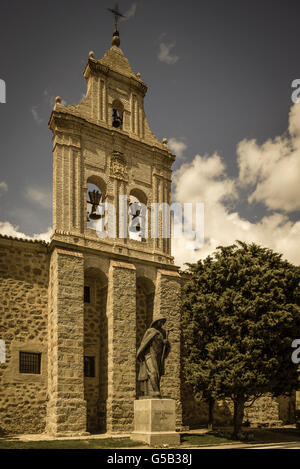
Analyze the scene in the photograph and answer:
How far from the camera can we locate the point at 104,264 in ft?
70.0

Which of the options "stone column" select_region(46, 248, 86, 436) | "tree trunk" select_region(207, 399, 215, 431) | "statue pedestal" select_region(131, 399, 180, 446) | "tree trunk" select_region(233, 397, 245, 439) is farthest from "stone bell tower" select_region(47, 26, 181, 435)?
"statue pedestal" select_region(131, 399, 180, 446)

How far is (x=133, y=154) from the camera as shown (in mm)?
23781

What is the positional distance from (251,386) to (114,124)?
45.0ft

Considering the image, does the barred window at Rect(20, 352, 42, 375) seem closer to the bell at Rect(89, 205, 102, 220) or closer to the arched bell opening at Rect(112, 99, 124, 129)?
the bell at Rect(89, 205, 102, 220)

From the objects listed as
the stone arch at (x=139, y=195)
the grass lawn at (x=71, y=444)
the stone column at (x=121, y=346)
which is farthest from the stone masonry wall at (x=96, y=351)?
the stone arch at (x=139, y=195)

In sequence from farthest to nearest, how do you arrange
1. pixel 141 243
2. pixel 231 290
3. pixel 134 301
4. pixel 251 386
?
pixel 141 243, pixel 134 301, pixel 231 290, pixel 251 386

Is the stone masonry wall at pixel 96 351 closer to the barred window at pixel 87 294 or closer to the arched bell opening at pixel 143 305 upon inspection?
the barred window at pixel 87 294

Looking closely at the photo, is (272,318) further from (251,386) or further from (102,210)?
(102,210)

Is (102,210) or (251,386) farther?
(102,210)

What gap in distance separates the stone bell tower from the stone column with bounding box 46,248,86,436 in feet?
0.13

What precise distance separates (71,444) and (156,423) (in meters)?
2.76

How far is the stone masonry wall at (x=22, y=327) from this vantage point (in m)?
18.9

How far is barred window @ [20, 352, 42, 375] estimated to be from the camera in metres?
19.5

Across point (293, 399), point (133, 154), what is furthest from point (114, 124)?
point (293, 399)
